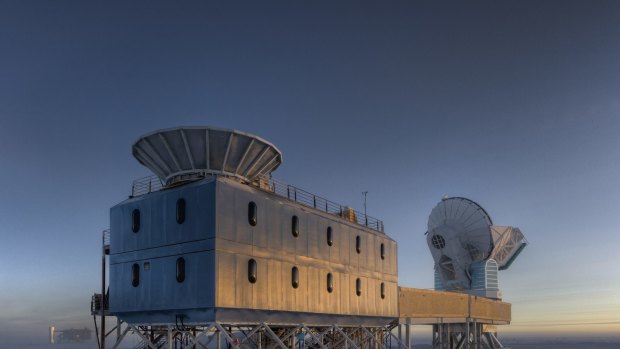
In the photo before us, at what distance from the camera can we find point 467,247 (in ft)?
262

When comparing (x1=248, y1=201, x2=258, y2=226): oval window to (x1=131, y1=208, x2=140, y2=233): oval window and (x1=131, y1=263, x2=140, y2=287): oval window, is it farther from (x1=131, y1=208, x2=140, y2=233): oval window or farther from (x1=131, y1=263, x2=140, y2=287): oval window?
(x1=131, y1=263, x2=140, y2=287): oval window

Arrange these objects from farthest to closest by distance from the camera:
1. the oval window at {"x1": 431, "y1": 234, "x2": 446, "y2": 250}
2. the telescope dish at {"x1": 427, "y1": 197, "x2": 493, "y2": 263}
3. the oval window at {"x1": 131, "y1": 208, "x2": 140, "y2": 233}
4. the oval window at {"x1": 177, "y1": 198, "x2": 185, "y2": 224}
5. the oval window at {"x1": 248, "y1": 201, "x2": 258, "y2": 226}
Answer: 1. the oval window at {"x1": 431, "y1": 234, "x2": 446, "y2": 250}
2. the telescope dish at {"x1": 427, "y1": 197, "x2": 493, "y2": 263}
3. the oval window at {"x1": 131, "y1": 208, "x2": 140, "y2": 233}
4. the oval window at {"x1": 248, "y1": 201, "x2": 258, "y2": 226}
5. the oval window at {"x1": 177, "y1": 198, "x2": 185, "y2": 224}

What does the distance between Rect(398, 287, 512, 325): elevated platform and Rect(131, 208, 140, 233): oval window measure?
81.9 feet

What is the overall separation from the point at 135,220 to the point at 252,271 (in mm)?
8177

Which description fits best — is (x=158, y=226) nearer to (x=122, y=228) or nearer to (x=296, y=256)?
(x=122, y=228)

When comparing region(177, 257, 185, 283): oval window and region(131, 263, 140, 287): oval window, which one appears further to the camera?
region(131, 263, 140, 287): oval window

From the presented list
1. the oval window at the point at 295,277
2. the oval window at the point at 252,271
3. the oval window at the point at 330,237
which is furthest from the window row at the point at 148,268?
the oval window at the point at 330,237

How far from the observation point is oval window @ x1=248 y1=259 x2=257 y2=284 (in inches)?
1241

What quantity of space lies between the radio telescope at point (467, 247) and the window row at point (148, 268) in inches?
2154

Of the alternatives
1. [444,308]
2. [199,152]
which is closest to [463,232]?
[444,308]

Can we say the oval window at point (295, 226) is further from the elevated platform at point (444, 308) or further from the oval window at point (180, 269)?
the elevated platform at point (444, 308)

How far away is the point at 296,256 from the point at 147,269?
9.11 m

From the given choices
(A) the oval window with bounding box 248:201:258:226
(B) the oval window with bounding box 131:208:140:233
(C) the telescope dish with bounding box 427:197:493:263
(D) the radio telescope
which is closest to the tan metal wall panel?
(A) the oval window with bounding box 248:201:258:226

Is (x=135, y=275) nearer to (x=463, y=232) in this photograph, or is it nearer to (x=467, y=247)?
(x=463, y=232)
